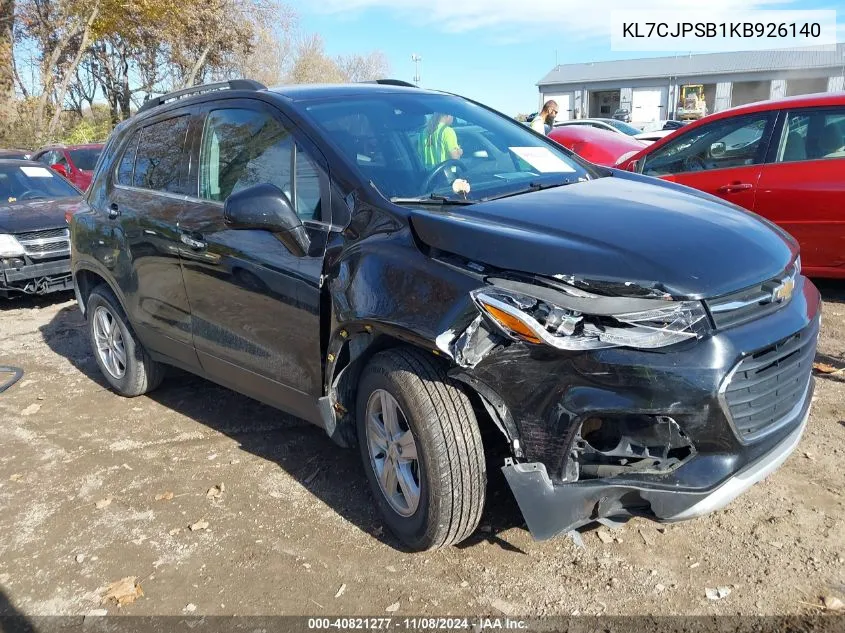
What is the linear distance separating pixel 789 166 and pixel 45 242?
7.37 meters

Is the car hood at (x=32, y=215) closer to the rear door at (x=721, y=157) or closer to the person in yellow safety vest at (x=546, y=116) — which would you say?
the person in yellow safety vest at (x=546, y=116)

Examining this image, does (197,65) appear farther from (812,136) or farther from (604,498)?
(604,498)

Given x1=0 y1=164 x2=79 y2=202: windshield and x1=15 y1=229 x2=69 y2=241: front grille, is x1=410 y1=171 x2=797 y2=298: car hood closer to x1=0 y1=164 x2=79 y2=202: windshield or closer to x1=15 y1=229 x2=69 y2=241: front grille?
x1=15 y1=229 x2=69 y2=241: front grille

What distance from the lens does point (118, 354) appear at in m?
5.07

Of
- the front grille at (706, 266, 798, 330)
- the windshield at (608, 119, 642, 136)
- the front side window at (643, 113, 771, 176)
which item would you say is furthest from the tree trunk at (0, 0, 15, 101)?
the front grille at (706, 266, 798, 330)

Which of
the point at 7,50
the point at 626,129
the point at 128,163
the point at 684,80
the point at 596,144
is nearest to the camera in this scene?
the point at 128,163

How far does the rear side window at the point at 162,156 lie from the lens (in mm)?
4129

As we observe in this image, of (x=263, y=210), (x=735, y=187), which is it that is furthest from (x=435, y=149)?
(x=735, y=187)

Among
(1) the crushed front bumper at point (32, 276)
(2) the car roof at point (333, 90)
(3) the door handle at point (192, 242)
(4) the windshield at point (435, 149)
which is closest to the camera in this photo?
(4) the windshield at point (435, 149)

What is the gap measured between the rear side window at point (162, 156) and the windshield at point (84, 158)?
401 inches

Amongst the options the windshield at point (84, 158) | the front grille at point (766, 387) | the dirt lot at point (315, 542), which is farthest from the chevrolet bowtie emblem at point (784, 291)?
the windshield at point (84, 158)

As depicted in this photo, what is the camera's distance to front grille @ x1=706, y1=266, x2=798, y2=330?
2359 millimetres

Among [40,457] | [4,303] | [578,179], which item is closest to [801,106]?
[578,179]

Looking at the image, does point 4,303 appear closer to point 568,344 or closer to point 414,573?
point 414,573
